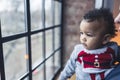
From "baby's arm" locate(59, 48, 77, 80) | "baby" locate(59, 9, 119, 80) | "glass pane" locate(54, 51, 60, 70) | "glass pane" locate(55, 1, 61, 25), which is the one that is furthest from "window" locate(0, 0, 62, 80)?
"baby" locate(59, 9, 119, 80)

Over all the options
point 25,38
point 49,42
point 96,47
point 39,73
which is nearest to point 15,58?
point 25,38

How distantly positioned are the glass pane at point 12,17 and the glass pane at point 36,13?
0.90 feet

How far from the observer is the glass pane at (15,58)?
68.8 inches

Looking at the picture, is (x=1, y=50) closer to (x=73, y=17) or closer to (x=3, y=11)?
(x=3, y=11)

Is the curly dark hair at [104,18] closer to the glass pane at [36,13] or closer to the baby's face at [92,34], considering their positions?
the baby's face at [92,34]

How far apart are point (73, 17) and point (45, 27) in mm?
1028

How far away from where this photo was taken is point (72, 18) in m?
3.65

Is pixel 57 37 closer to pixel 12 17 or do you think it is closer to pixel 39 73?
pixel 39 73

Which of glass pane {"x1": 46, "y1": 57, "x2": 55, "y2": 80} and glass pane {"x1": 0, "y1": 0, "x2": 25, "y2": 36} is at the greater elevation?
glass pane {"x1": 0, "y1": 0, "x2": 25, "y2": 36}

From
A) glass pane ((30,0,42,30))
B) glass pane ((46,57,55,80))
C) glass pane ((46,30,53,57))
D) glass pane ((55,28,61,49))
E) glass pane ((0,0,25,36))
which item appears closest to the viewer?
glass pane ((0,0,25,36))

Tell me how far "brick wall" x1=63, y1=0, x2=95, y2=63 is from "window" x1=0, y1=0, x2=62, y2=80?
49cm

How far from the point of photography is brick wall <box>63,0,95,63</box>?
11.6 ft

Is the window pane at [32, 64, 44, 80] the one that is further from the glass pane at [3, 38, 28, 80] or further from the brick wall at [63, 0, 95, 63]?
the brick wall at [63, 0, 95, 63]

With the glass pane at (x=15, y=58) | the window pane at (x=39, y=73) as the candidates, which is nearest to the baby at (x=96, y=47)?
the glass pane at (x=15, y=58)
